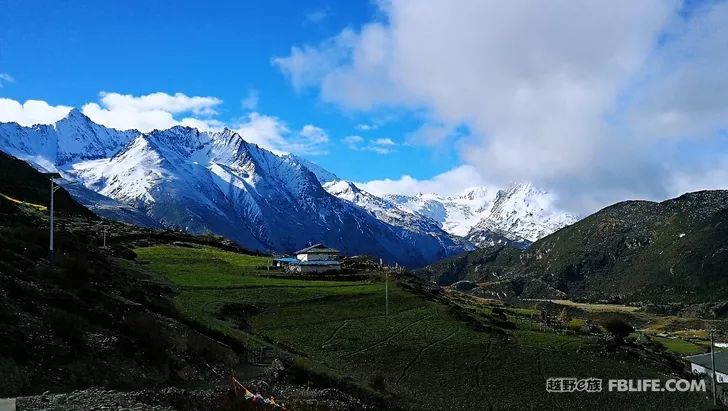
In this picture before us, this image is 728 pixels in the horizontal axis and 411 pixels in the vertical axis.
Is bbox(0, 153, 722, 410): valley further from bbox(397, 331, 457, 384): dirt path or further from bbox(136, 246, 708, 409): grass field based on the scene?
bbox(136, 246, 708, 409): grass field

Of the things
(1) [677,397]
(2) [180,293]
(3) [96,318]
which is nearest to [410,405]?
(3) [96,318]

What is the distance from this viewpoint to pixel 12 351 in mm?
25250

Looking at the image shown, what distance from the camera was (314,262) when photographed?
439 ft

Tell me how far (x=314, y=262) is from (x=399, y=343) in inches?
2720

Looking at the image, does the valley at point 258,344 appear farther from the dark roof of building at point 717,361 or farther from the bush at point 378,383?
the dark roof of building at point 717,361

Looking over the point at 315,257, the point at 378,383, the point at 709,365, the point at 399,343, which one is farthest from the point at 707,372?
the point at 315,257

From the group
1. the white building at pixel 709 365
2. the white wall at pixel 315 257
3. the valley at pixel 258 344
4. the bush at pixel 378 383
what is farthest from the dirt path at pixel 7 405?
the white wall at pixel 315 257

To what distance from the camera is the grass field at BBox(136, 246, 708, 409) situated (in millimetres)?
51844

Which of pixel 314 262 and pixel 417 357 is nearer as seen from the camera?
pixel 417 357

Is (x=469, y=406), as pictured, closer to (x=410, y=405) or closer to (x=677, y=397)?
(x=410, y=405)

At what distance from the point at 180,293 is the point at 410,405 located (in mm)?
41631

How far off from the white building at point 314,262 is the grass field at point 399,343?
30.1 m

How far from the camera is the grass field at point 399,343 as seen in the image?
51.8 m

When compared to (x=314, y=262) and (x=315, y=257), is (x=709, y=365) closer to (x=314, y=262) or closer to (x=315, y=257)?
(x=314, y=262)
